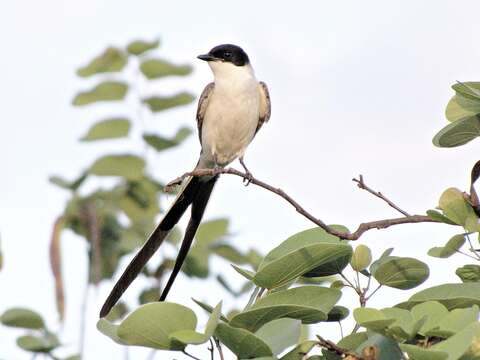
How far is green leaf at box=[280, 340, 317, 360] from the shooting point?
6.29 ft

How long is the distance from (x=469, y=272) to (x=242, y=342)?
0.77 meters

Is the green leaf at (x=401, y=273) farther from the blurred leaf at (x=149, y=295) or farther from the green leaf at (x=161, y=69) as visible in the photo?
the green leaf at (x=161, y=69)

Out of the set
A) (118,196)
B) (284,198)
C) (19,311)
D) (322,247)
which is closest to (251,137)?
(118,196)

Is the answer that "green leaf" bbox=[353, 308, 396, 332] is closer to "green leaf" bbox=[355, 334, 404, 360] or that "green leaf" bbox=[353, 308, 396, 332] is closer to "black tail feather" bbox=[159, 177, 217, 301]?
"green leaf" bbox=[355, 334, 404, 360]

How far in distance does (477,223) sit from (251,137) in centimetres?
273

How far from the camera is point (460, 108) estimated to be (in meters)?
2.53

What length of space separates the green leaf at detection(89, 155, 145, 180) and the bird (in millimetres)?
275

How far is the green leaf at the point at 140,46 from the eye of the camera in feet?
16.6

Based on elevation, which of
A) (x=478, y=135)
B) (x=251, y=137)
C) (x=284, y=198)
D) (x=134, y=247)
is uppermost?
(x=478, y=135)

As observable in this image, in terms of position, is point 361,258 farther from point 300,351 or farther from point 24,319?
point 24,319

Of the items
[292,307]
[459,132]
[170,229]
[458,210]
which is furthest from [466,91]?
[170,229]

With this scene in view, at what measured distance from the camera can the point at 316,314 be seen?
1.95m

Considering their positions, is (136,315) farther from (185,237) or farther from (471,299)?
(185,237)

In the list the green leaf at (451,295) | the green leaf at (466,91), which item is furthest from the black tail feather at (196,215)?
the green leaf at (451,295)
